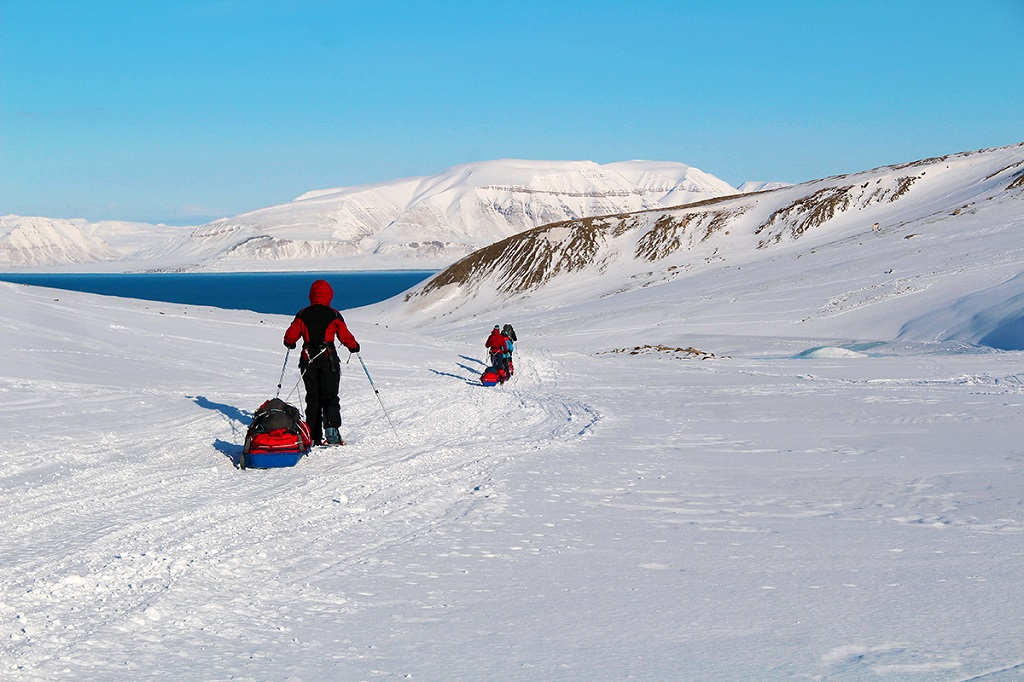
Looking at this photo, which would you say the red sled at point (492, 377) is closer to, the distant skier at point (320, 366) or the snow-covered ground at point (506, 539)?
the snow-covered ground at point (506, 539)

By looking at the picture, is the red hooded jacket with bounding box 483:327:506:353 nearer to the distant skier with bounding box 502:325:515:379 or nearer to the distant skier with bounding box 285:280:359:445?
the distant skier with bounding box 502:325:515:379

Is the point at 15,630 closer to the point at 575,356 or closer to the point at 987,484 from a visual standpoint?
the point at 987,484

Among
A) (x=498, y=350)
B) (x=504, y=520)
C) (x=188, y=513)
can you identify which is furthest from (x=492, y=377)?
(x=188, y=513)

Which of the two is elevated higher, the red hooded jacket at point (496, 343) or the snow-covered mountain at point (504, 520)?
the red hooded jacket at point (496, 343)

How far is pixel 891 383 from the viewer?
663 inches

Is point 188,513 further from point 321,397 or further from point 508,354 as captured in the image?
point 508,354

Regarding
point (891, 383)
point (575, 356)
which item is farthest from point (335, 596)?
point (575, 356)

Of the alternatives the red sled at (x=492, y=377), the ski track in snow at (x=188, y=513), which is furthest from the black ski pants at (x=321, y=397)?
the red sled at (x=492, y=377)

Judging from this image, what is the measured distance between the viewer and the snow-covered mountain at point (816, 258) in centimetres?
3447

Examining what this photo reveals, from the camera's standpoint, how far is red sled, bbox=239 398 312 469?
29.3 feet

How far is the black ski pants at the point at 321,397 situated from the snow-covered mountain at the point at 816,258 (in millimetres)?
22487

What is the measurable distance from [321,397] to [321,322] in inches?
33.6

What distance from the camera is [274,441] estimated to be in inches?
352

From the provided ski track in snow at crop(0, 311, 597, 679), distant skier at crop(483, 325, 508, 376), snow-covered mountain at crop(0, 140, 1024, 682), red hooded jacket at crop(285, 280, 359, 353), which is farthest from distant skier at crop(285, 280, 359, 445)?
distant skier at crop(483, 325, 508, 376)
